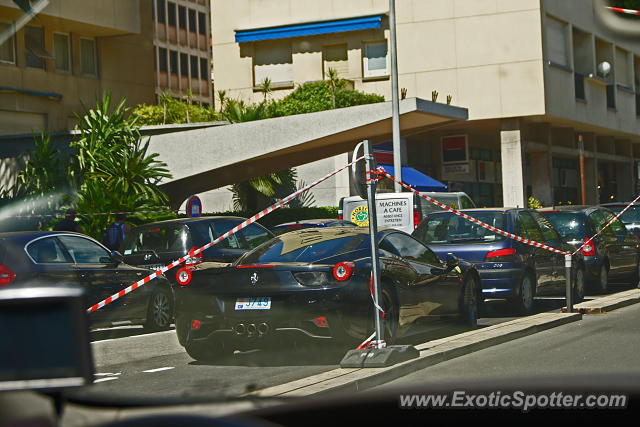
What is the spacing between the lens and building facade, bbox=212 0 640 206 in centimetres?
4000

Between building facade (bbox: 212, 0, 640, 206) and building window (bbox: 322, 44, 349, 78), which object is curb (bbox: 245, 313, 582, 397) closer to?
building facade (bbox: 212, 0, 640, 206)

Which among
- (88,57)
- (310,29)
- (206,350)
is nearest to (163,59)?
(310,29)

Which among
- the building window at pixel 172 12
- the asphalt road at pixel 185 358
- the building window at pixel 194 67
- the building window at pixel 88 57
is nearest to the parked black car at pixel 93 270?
the asphalt road at pixel 185 358

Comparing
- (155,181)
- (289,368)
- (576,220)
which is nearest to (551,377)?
(289,368)

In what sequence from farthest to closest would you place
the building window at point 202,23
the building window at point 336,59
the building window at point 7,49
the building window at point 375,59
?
the building window at point 202,23 < the building window at point 336,59 < the building window at point 375,59 < the building window at point 7,49

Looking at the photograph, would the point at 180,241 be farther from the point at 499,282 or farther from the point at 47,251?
the point at 499,282

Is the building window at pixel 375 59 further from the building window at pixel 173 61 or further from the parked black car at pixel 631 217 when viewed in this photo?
the building window at pixel 173 61

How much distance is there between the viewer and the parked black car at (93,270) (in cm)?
1235

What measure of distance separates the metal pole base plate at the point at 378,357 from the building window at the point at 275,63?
3433cm

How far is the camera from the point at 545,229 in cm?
1627

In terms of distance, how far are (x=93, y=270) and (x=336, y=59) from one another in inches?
1191

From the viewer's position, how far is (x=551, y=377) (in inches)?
42.9

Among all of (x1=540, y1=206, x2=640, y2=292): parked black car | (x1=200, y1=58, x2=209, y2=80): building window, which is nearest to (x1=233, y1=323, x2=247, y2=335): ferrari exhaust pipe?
(x1=540, y1=206, x2=640, y2=292): parked black car

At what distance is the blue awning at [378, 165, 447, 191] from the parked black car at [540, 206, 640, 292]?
17803 mm
